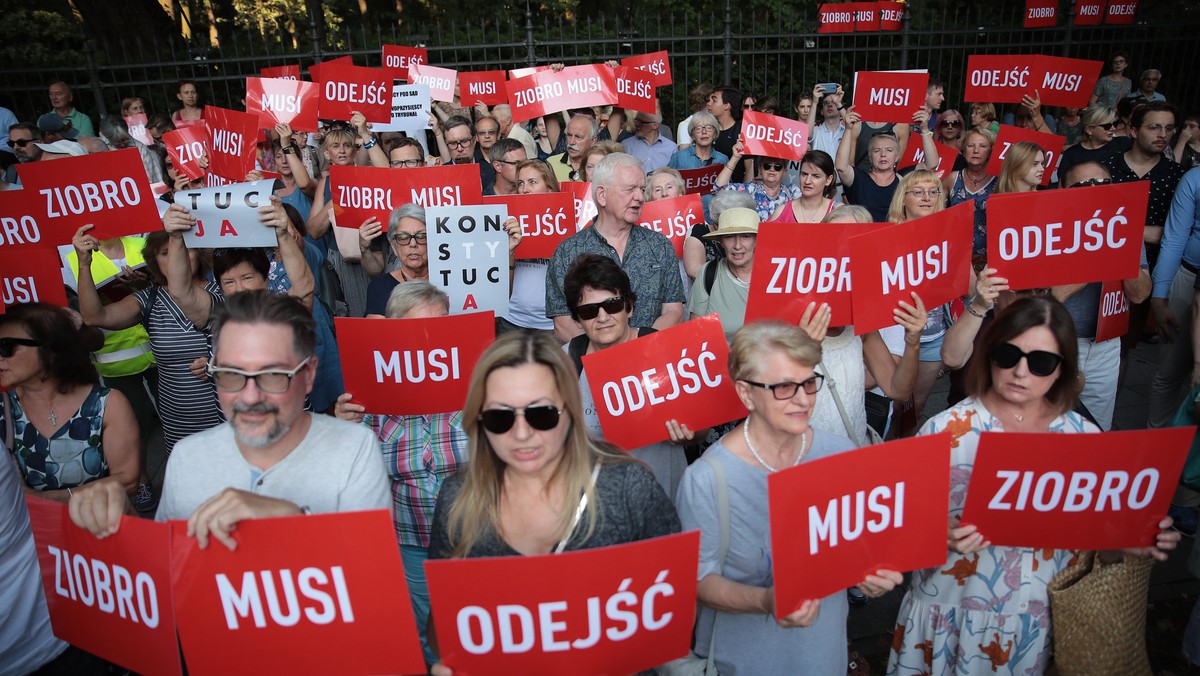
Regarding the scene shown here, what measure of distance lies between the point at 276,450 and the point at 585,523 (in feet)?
3.13

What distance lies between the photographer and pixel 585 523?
2.36m

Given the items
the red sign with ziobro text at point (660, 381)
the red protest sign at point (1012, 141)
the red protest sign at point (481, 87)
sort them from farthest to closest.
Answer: the red protest sign at point (481, 87)
the red protest sign at point (1012, 141)
the red sign with ziobro text at point (660, 381)

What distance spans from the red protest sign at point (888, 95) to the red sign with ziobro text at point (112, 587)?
23.3 feet

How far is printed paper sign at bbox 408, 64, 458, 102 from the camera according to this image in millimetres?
9156

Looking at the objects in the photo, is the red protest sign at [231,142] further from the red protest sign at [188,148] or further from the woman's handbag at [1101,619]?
the woman's handbag at [1101,619]

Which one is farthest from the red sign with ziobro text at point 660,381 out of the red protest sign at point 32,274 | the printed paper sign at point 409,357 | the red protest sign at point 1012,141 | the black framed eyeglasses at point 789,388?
the red protest sign at point 1012,141

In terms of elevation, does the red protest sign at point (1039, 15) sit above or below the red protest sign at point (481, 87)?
above

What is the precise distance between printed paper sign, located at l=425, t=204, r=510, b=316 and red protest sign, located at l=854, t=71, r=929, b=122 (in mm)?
4525

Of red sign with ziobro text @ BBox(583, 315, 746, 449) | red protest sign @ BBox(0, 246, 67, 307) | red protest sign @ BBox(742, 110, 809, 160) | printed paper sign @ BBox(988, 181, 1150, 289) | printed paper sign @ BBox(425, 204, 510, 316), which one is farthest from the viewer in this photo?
red protest sign @ BBox(742, 110, 809, 160)

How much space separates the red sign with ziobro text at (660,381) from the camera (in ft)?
10.8

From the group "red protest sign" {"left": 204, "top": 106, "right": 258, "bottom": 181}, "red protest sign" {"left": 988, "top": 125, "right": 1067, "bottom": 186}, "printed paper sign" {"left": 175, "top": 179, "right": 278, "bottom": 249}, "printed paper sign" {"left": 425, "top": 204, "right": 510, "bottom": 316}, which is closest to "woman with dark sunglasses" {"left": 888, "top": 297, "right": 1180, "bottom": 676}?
"printed paper sign" {"left": 425, "top": 204, "right": 510, "bottom": 316}

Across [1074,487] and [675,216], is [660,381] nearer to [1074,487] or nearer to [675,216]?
[1074,487]

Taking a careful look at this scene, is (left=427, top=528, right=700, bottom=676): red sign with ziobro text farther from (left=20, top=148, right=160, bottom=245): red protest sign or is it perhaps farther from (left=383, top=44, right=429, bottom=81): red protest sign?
(left=383, top=44, right=429, bottom=81): red protest sign

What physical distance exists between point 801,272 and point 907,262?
0.44m
